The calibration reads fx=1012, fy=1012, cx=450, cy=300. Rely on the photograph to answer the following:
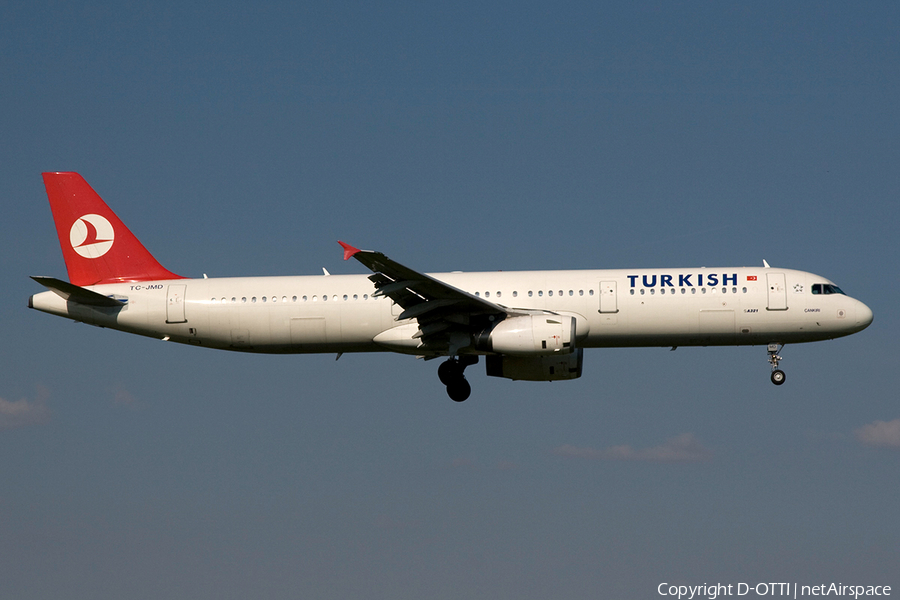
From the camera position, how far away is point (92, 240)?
3731 centimetres

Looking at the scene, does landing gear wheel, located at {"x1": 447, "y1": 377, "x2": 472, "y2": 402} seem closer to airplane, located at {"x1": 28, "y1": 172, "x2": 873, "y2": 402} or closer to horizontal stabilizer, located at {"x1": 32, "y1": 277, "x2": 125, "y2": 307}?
airplane, located at {"x1": 28, "y1": 172, "x2": 873, "y2": 402}

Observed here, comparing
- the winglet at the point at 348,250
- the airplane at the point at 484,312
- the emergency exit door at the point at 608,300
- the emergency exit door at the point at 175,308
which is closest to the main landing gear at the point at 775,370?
the airplane at the point at 484,312

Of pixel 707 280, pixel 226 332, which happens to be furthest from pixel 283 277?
pixel 707 280

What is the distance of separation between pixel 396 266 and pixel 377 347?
4.91 metres

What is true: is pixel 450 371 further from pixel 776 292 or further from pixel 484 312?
pixel 776 292

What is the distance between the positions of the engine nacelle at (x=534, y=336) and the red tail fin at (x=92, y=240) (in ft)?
40.7

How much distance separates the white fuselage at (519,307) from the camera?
33.2 m

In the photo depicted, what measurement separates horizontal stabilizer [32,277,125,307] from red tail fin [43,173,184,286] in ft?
6.10

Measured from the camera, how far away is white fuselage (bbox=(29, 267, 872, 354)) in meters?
33.2

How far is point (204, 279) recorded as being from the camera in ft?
118

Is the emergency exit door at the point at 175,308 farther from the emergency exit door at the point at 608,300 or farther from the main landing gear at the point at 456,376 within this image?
the emergency exit door at the point at 608,300

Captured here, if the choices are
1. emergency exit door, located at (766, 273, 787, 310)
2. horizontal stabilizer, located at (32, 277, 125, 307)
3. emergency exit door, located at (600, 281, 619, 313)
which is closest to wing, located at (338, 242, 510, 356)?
emergency exit door, located at (600, 281, 619, 313)

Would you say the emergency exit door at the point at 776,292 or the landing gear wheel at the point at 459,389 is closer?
the emergency exit door at the point at 776,292

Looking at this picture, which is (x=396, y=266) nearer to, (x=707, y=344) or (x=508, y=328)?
(x=508, y=328)
